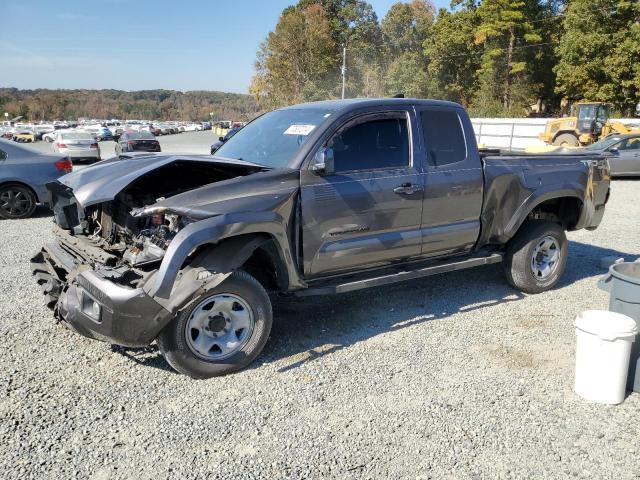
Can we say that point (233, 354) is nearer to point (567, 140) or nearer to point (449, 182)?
point (449, 182)

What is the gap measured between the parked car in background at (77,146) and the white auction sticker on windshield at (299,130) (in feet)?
68.4

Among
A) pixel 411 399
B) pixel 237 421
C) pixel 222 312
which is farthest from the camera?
pixel 222 312

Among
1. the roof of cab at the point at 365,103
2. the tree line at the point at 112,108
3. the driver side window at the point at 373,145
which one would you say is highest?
the tree line at the point at 112,108

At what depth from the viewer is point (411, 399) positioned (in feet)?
11.9

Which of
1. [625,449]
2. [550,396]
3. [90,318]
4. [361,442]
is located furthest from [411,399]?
[90,318]

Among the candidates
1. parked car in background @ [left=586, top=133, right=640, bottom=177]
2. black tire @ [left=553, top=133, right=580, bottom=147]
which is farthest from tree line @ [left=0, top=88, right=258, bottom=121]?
parked car in background @ [left=586, top=133, right=640, bottom=177]

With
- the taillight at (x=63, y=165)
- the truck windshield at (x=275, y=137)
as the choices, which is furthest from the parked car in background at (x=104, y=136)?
the truck windshield at (x=275, y=137)

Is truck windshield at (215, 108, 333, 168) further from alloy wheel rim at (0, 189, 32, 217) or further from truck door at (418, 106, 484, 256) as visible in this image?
alloy wheel rim at (0, 189, 32, 217)

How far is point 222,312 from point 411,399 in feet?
4.69

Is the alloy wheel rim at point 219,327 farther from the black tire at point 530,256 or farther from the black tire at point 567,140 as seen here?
the black tire at point 567,140

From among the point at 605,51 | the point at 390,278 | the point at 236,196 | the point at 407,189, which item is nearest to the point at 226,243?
the point at 236,196

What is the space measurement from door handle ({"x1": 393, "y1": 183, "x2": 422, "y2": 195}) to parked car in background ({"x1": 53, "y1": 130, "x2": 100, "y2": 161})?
21.5m

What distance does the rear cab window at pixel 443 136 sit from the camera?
16.1 feet

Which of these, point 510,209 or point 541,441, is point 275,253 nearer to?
point 541,441
